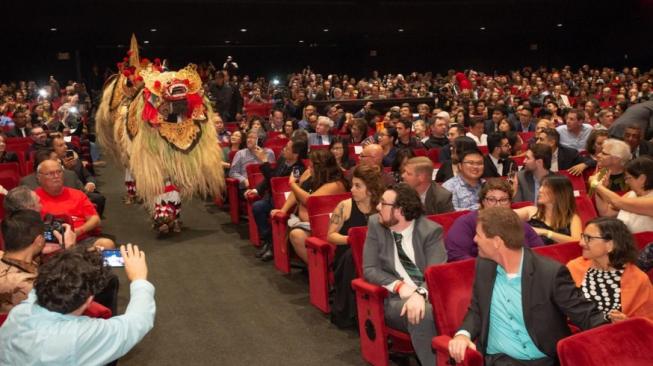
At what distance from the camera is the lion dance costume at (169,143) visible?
644 centimetres

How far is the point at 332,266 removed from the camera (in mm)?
4402

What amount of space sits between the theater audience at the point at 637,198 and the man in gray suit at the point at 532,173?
0.76 meters

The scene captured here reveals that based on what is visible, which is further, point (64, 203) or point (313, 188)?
point (313, 188)

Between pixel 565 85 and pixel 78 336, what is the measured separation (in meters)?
14.9

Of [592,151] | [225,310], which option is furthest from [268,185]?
[592,151]

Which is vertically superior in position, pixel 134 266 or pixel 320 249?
pixel 134 266

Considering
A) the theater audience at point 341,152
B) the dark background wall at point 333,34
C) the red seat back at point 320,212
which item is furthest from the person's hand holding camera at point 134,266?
the dark background wall at point 333,34

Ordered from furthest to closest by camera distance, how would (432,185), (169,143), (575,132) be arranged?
(575,132), (169,143), (432,185)

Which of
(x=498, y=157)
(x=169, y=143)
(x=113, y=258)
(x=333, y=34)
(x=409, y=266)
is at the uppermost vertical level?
(x=333, y=34)

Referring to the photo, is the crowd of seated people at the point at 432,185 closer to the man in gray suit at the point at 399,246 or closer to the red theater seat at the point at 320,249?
the man in gray suit at the point at 399,246

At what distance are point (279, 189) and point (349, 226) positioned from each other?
1.48m

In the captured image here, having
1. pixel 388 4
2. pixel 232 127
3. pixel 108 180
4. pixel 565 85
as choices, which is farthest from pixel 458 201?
pixel 388 4

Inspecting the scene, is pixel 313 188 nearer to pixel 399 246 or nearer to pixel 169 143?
pixel 399 246

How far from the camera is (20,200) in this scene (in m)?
4.05
